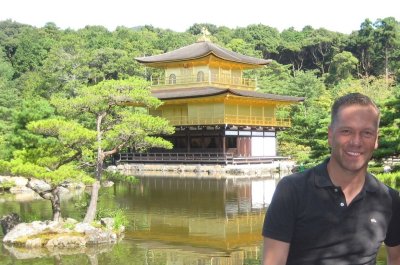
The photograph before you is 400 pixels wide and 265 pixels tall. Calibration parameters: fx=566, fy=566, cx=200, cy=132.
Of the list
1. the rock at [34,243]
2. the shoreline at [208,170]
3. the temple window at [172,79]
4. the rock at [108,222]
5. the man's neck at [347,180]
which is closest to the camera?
the man's neck at [347,180]

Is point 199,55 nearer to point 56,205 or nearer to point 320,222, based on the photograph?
point 56,205

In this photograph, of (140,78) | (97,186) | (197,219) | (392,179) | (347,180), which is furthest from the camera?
(392,179)

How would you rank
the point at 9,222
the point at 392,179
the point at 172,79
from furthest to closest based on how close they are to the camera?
the point at 172,79 < the point at 392,179 < the point at 9,222

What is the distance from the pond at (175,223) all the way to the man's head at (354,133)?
7.48 metres

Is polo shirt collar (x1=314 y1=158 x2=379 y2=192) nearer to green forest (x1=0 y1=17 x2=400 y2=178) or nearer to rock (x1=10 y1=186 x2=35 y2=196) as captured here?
green forest (x1=0 y1=17 x2=400 y2=178)

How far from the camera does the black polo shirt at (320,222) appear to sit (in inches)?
87.9

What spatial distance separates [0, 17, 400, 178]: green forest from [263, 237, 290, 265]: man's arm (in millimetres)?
10088

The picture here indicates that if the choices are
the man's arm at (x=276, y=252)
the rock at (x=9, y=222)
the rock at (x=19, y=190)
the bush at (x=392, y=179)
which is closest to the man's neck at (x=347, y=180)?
the man's arm at (x=276, y=252)

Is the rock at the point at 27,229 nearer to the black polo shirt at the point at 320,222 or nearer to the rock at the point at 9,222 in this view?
the rock at the point at 9,222

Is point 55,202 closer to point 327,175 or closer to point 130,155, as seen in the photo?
point 327,175

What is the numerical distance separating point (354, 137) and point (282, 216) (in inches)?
17.1

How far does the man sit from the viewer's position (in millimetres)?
2232

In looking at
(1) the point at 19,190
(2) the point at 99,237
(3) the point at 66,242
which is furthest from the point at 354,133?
(1) the point at 19,190

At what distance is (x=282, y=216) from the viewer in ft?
7.27
